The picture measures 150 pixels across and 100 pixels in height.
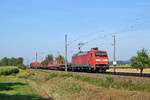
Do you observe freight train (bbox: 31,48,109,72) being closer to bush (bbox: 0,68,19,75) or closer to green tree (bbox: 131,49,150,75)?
green tree (bbox: 131,49,150,75)

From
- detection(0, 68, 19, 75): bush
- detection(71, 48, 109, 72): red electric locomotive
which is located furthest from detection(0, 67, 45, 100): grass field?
detection(0, 68, 19, 75): bush

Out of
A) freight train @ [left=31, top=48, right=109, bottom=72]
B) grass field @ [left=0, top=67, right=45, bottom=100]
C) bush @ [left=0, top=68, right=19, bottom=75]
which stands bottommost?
grass field @ [left=0, top=67, right=45, bottom=100]

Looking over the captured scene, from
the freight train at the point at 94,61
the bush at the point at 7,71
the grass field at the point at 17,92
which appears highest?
the freight train at the point at 94,61

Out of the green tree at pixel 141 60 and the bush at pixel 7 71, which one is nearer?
the green tree at pixel 141 60

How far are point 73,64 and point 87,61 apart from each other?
15.2m

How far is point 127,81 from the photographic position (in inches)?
1296

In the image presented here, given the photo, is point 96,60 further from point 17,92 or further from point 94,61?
point 17,92

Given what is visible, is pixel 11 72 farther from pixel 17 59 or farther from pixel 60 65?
pixel 17 59

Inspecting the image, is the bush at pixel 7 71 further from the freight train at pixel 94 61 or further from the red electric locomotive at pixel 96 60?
the red electric locomotive at pixel 96 60

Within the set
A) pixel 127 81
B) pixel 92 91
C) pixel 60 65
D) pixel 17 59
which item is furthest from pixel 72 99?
pixel 17 59

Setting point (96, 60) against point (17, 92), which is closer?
point (17, 92)

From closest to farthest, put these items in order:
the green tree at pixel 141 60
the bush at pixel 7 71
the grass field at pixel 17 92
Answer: the grass field at pixel 17 92
the green tree at pixel 141 60
the bush at pixel 7 71

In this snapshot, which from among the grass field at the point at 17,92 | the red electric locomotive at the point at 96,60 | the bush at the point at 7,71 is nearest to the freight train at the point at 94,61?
the red electric locomotive at the point at 96,60

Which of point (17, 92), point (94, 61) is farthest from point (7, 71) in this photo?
point (17, 92)
